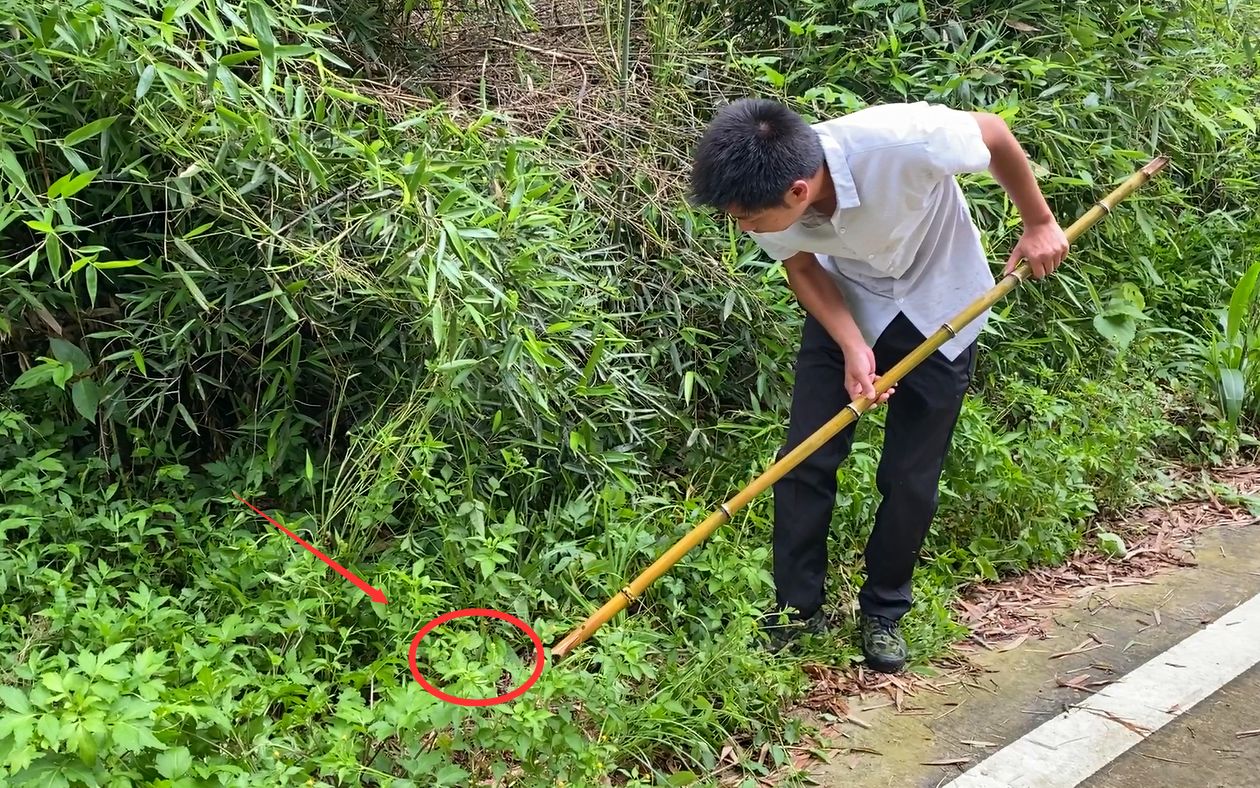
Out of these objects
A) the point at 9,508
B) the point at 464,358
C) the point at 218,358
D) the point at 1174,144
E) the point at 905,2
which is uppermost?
the point at 905,2

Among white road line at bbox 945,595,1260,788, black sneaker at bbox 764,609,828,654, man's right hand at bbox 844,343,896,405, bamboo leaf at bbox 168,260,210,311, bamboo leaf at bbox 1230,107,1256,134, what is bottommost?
black sneaker at bbox 764,609,828,654

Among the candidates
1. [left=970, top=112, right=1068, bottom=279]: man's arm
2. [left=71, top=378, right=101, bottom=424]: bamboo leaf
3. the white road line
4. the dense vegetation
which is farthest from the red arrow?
[left=970, top=112, right=1068, bottom=279]: man's arm

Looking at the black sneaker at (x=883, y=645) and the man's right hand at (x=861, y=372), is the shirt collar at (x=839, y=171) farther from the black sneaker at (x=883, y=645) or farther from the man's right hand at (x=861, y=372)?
the black sneaker at (x=883, y=645)

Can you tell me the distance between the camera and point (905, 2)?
14.8 ft

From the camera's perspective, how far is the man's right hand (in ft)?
8.85

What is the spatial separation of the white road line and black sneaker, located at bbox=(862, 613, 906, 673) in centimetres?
41

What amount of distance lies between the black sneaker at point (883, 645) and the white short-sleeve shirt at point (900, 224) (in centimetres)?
84

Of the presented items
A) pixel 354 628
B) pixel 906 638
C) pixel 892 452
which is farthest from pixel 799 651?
pixel 354 628

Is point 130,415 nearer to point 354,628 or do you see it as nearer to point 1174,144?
point 354,628

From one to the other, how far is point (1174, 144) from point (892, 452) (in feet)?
10.6

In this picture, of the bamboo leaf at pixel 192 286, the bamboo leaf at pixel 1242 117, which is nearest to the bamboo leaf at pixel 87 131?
the bamboo leaf at pixel 192 286

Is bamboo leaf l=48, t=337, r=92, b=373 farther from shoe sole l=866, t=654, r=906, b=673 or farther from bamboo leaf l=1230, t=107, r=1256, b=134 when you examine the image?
bamboo leaf l=1230, t=107, r=1256, b=134

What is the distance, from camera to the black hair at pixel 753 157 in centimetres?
237

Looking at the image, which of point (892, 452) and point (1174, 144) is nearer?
point (892, 452)
